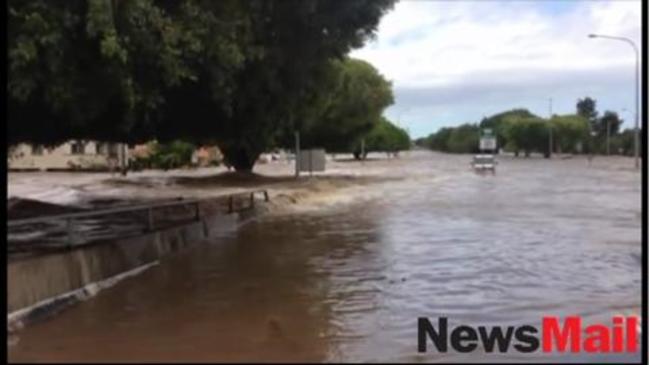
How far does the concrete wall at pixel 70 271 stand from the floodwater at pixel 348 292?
0.31 m

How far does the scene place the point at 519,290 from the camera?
11062 millimetres

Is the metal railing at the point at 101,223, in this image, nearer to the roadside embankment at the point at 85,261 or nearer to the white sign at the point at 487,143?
the roadside embankment at the point at 85,261

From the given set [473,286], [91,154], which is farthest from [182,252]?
[91,154]

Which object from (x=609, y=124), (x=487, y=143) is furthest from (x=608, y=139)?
(x=487, y=143)

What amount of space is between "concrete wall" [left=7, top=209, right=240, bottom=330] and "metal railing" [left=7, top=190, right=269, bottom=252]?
0.42m

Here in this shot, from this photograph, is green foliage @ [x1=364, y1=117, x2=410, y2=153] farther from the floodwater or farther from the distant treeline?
the floodwater

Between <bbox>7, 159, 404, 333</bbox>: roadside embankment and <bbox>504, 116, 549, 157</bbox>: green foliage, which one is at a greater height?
<bbox>504, 116, 549, 157</bbox>: green foliage

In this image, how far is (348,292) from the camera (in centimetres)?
1095

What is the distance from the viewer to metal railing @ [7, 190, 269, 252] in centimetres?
1275

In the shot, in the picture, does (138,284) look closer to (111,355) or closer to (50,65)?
(50,65)

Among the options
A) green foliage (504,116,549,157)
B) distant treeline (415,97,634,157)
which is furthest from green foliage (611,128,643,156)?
green foliage (504,116,549,157)

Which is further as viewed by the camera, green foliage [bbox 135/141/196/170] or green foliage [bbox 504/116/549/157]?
green foliage [bbox 504/116/549/157]

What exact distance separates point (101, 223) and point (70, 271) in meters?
8.72

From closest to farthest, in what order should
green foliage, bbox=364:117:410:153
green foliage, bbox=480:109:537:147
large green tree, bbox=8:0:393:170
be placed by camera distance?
large green tree, bbox=8:0:393:170 → green foliage, bbox=364:117:410:153 → green foliage, bbox=480:109:537:147
